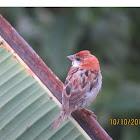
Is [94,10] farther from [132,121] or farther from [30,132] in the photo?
[30,132]

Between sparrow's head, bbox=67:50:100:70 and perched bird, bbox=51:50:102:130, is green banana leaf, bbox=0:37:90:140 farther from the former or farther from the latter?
sparrow's head, bbox=67:50:100:70

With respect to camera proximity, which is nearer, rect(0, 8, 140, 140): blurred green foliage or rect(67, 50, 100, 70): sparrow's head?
rect(67, 50, 100, 70): sparrow's head

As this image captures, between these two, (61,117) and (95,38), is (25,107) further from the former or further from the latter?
(95,38)

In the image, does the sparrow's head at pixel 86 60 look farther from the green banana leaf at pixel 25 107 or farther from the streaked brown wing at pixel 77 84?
the green banana leaf at pixel 25 107

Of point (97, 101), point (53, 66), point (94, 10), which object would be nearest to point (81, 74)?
point (97, 101)
